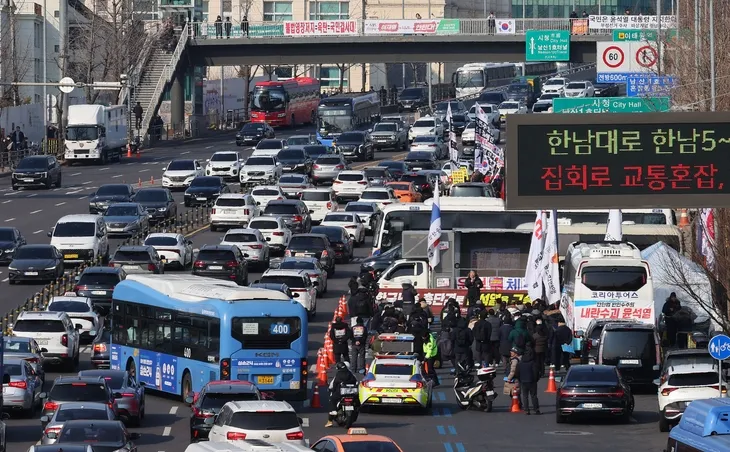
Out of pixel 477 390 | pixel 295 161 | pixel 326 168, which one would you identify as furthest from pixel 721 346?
pixel 295 161

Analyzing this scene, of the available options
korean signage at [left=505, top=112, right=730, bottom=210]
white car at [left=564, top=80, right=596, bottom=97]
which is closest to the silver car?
korean signage at [left=505, top=112, right=730, bottom=210]

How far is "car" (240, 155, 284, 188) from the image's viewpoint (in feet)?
254

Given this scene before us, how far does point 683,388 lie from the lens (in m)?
31.2

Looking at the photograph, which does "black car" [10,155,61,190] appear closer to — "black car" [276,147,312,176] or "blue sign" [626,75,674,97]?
"black car" [276,147,312,176]

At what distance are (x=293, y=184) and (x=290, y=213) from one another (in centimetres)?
988

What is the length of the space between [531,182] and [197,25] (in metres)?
79.7

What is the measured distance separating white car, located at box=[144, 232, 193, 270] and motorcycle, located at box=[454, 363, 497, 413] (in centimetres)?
2267

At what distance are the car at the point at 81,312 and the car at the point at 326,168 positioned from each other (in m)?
34.6

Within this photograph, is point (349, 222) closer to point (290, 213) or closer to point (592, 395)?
point (290, 213)

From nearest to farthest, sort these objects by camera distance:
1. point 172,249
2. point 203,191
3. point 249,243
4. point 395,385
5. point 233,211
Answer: point 395,385 < point 172,249 < point 249,243 < point 233,211 < point 203,191

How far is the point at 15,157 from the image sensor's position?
90.8m

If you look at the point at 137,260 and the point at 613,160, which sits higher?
the point at 613,160

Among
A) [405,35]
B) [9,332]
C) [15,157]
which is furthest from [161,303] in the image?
[405,35]

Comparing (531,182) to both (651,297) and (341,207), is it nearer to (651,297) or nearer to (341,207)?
(651,297)
